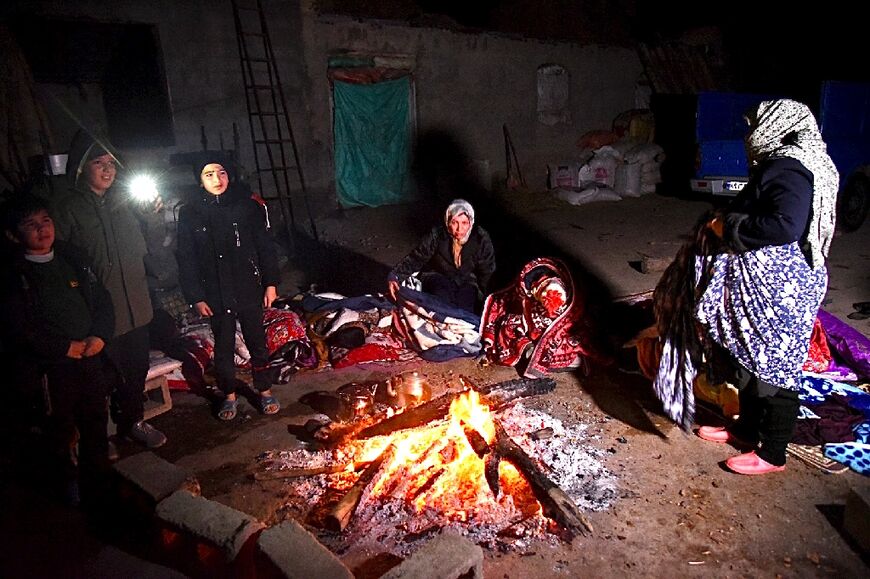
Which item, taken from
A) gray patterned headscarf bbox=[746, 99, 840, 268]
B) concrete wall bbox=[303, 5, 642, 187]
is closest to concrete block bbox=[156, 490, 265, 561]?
gray patterned headscarf bbox=[746, 99, 840, 268]

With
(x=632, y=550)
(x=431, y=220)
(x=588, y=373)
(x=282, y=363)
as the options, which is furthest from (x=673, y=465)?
(x=431, y=220)

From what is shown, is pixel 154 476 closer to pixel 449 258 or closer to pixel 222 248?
pixel 222 248

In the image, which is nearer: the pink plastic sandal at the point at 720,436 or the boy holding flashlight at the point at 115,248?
the boy holding flashlight at the point at 115,248

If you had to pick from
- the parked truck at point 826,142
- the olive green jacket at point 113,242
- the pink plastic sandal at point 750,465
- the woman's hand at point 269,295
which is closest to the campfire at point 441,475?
the pink plastic sandal at point 750,465

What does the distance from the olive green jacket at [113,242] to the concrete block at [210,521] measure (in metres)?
1.50

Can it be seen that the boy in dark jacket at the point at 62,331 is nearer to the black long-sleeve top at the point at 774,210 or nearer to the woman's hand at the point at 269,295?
the woman's hand at the point at 269,295

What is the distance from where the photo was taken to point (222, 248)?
4254 millimetres

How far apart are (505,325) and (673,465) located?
2063 millimetres

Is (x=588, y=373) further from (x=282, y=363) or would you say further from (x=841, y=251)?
(x=841, y=251)

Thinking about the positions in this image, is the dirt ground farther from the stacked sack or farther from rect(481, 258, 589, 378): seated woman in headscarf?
the stacked sack

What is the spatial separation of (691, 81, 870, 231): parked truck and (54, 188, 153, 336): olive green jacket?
952 centimetres

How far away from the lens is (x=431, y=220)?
12.0 metres

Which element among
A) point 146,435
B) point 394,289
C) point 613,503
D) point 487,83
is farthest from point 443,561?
point 487,83

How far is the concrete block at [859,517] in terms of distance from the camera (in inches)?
114
